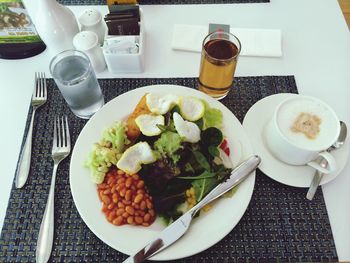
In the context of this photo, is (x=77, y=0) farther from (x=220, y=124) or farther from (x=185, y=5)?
(x=220, y=124)

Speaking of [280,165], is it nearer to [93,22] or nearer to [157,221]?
[157,221]

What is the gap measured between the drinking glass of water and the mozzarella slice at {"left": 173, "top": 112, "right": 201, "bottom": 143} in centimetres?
28

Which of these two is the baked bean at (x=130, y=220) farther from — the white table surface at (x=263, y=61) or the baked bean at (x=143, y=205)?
the white table surface at (x=263, y=61)

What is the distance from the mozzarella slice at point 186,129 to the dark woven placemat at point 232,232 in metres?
0.21

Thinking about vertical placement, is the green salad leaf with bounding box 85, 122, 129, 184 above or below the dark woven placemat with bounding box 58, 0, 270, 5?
below

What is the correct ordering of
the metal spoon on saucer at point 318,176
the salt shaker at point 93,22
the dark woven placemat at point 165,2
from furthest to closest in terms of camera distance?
1. the dark woven placemat at point 165,2
2. the salt shaker at point 93,22
3. the metal spoon on saucer at point 318,176

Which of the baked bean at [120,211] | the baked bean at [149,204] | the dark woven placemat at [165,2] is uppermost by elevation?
the dark woven placemat at [165,2]

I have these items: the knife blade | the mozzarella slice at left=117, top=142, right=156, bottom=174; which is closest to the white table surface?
the knife blade

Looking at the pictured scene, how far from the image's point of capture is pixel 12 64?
3.61 feet

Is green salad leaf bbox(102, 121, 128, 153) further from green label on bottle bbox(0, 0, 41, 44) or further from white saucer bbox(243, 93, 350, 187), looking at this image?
green label on bottle bbox(0, 0, 41, 44)

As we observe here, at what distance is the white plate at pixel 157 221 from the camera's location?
29.3 inches

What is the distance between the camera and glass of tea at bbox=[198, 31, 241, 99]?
36.2 inches

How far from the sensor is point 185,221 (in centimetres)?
76

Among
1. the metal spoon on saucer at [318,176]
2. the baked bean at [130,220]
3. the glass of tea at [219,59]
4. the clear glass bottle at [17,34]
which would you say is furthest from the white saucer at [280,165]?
the clear glass bottle at [17,34]
